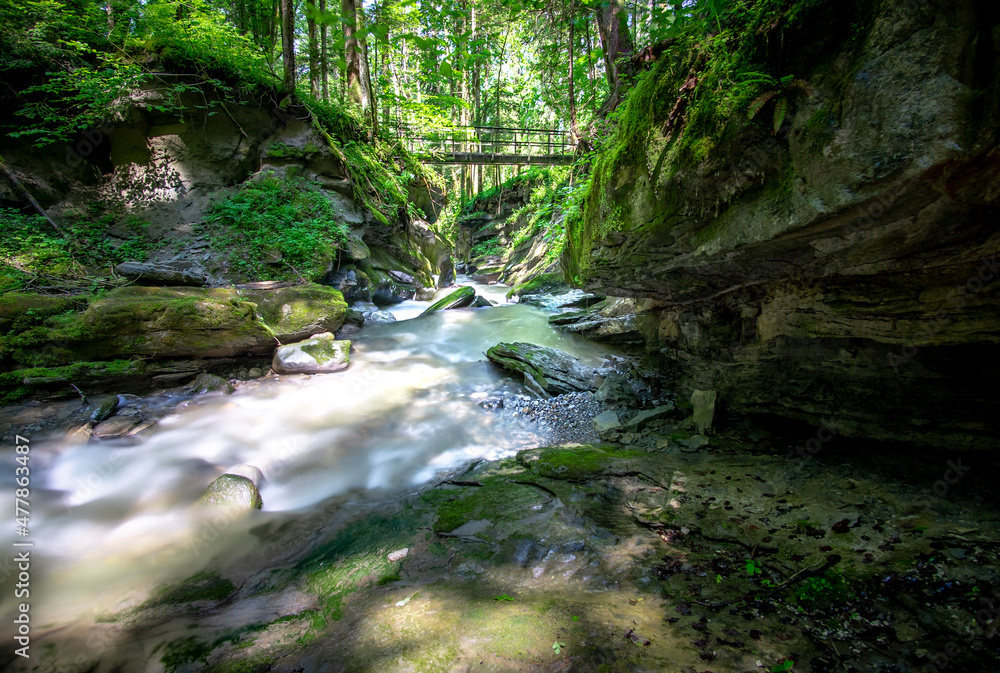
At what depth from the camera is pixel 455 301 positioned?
13289mm

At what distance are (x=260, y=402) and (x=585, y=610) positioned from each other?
21.1 feet

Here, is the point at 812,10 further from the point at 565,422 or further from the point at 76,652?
the point at 76,652

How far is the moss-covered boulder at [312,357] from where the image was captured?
7823mm

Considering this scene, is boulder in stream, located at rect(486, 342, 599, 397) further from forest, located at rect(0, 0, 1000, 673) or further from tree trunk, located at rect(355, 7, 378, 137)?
tree trunk, located at rect(355, 7, 378, 137)

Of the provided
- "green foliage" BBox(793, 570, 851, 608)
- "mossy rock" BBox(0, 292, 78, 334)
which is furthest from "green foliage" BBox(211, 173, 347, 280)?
"green foliage" BBox(793, 570, 851, 608)

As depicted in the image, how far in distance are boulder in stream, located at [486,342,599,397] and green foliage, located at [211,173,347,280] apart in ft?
18.9

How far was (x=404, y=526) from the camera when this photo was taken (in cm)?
358

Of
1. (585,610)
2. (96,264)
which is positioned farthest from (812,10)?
(96,264)

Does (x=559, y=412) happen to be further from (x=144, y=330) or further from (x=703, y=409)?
(x=144, y=330)

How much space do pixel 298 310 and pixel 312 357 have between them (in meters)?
1.32

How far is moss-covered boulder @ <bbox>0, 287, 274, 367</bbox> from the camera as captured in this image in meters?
6.08

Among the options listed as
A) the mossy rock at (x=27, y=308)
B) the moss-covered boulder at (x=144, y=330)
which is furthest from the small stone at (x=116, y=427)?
the mossy rock at (x=27, y=308)

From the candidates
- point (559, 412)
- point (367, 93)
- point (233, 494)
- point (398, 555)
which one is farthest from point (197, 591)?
point (367, 93)

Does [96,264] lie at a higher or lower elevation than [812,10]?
lower
